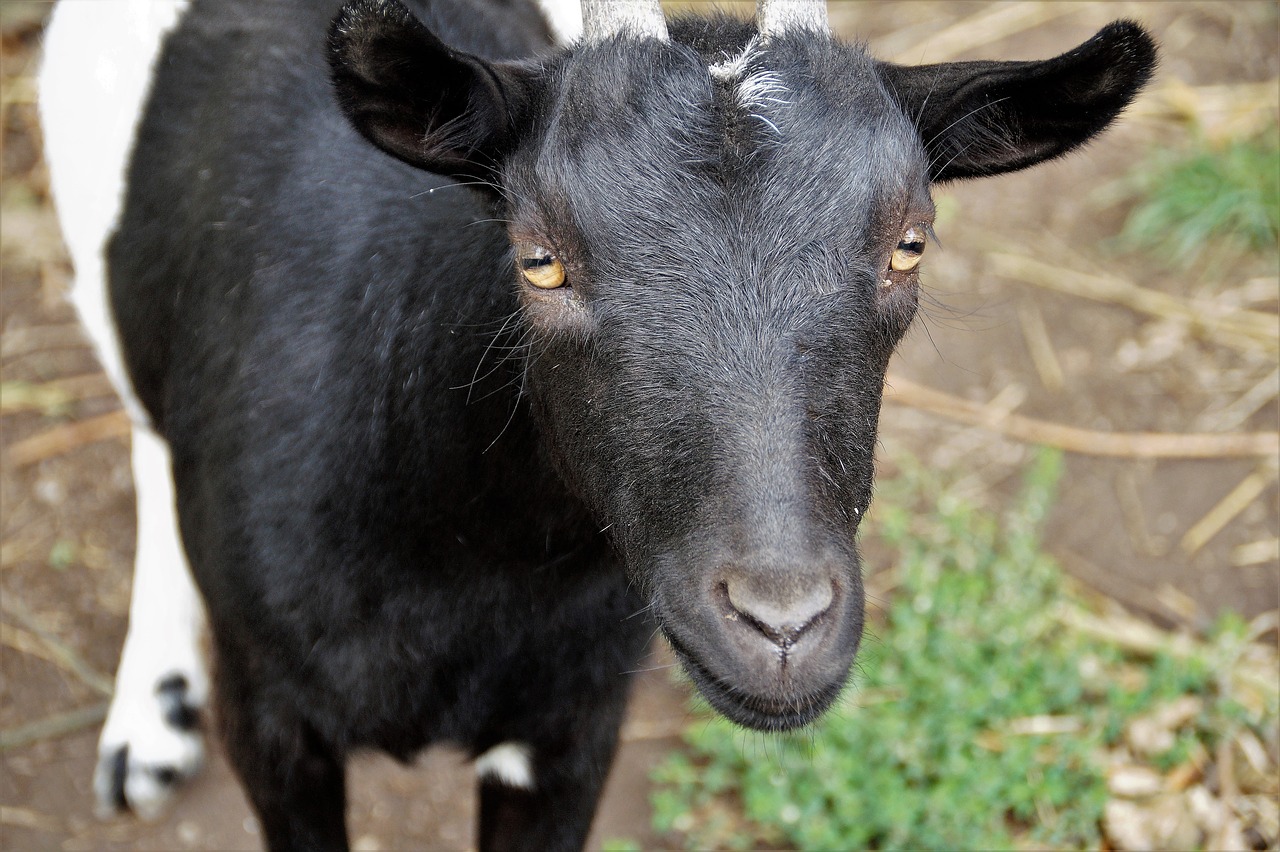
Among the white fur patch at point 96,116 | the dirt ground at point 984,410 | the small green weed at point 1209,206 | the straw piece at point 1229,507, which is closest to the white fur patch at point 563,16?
the dirt ground at point 984,410

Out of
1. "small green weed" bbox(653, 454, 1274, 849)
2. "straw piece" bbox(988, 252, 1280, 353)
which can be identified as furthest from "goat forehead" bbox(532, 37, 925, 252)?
"straw piece" bbox(988, 252, 1280, 353)

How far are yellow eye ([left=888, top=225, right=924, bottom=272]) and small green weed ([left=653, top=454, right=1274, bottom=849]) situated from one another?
1973 millimetres

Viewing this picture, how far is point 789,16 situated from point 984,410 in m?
3.51

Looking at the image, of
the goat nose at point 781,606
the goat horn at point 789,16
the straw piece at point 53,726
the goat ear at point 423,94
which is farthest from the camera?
the straw piece at point 53,726

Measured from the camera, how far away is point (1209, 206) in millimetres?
6617

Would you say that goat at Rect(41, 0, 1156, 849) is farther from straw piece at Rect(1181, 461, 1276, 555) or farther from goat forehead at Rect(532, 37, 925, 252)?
straw piece at Rect(1181, 461, 1276, 555)

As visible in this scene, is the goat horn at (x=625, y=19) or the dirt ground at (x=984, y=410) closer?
the goat horn at (x=625, y=19)

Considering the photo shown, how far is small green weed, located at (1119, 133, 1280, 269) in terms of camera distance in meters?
6.58

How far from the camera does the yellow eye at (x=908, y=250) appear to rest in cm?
261

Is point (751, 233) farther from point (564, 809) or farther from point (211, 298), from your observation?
point (564, 809)

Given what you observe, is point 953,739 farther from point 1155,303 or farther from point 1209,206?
point 1209,206

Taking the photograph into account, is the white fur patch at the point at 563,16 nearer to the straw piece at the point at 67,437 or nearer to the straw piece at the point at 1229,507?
the straw piece at the point at 67,437

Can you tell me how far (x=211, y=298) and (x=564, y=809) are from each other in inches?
72.3

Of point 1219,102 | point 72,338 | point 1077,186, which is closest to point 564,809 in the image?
point 72,338
